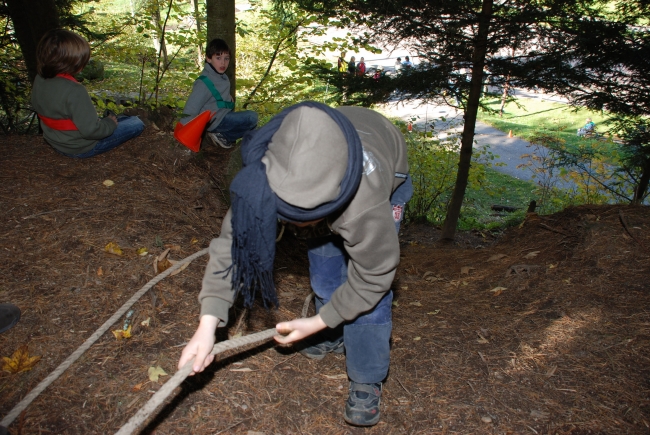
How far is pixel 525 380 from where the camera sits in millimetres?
2525

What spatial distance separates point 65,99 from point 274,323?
2.82 m

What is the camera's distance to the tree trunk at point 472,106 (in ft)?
18.1

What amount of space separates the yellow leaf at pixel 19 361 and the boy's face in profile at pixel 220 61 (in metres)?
3.49

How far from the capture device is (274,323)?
9.67 ft

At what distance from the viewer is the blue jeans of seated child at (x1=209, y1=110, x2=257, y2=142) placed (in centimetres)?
484

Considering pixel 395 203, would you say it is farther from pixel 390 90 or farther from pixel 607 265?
pixel 390 90

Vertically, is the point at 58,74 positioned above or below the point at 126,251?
above

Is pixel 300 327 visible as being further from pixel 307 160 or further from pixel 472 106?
pixel 472 106

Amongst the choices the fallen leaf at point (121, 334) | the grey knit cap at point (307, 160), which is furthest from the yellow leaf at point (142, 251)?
the grey knit cap at point (307, 160)

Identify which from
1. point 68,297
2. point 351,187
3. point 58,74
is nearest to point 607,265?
point 351,187

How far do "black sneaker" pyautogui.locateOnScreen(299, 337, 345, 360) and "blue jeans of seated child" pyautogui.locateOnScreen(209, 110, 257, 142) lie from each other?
289 cm

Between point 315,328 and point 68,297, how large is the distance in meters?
1.74

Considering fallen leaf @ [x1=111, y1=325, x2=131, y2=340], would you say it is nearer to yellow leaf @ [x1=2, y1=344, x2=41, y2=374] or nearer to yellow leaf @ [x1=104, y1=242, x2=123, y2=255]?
yellow leaf @ [x1=2, y1=344, x2=41, y2=374]

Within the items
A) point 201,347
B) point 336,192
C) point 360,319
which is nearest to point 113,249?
point 201,347
